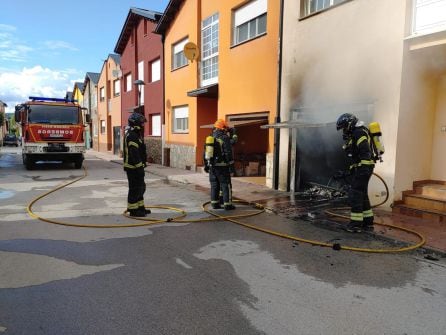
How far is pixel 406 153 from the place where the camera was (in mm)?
7000

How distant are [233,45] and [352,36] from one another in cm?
513

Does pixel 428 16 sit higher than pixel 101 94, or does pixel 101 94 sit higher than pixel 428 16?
pixel 101 94

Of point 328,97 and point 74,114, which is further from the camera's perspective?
point 74,114

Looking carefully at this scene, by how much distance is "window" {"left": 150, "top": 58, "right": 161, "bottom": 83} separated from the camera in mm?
19109

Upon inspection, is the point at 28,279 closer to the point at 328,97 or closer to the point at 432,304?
the point at 432,304

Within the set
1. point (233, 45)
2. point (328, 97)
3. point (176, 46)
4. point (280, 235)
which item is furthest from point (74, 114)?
point (280, 235)

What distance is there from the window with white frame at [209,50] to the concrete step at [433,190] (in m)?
8.78

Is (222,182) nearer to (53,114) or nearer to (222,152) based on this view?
(222,152)

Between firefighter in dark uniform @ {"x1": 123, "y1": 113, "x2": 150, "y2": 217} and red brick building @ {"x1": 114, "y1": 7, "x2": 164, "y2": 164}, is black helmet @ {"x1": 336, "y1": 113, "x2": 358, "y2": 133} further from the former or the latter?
red brick building @ {"x1": 114, "y1": 7, "x2": 164, "y2": 164}

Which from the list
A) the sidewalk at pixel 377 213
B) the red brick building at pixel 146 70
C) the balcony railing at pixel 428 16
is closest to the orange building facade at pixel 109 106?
the red brick building at pixel 146 70

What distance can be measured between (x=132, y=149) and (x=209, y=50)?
8.80 metres

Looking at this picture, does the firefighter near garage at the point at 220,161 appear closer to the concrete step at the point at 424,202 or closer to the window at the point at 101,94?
the concrete step at the point at 424,202

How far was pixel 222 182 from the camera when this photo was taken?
750 cm

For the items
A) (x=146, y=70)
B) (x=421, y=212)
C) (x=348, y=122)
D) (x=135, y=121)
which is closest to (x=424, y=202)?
(x=421, y=212)
